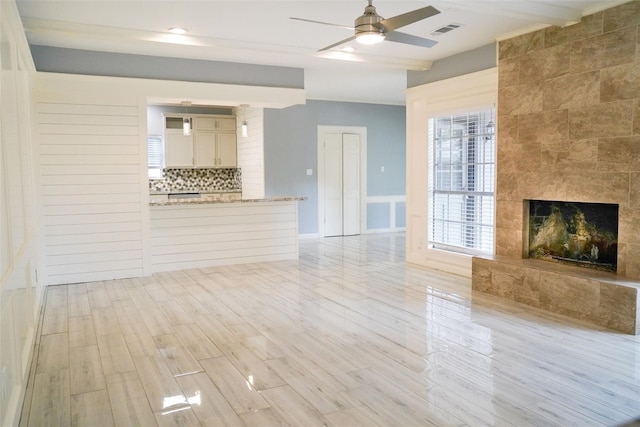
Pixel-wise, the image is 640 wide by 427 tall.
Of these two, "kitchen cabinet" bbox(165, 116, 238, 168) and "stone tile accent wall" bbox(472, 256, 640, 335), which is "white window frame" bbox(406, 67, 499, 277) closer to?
"stone tile accent wall" bbox(472, 256, 640, 335)

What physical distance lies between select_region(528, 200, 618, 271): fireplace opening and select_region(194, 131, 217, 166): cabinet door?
20.2 feet

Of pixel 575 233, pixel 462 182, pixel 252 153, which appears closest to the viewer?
pixel 575 233

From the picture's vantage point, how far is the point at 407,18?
133 inches

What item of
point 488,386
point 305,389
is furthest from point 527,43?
point 305,389

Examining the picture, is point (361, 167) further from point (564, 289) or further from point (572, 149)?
point (564, 289)

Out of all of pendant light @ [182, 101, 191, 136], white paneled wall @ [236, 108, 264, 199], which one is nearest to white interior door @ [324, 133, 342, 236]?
white paneled wall @ [236, 108, 264, 199]

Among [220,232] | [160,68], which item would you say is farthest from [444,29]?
[220,232]

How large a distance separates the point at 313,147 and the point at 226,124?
5.79 ft

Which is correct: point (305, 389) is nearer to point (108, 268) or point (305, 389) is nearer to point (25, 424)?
point (25, 424)

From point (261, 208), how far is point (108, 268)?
7.17ft

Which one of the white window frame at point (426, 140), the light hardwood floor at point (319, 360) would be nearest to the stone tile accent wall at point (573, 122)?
the white window frame at point (426, 140)

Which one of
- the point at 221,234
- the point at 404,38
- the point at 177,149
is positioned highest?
the point at 404,38

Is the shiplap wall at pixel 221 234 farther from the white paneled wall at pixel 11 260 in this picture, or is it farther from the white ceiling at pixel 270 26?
the white paneled wall at pixel 11 260

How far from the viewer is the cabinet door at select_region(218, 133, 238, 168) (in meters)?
9.75
